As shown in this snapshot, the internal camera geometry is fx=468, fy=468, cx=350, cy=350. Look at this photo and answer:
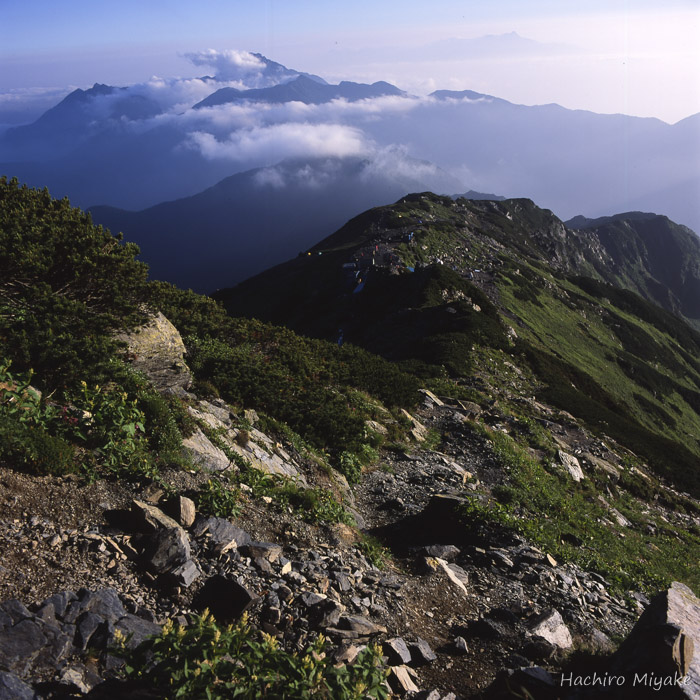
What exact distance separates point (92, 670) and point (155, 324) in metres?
11.4

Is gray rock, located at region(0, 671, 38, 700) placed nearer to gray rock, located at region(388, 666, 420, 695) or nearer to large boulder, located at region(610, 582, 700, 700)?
gray rock, located at region(388, 666, 420, 695)

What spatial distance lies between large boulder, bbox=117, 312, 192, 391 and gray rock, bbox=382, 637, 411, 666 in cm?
892

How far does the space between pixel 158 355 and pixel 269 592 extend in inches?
369

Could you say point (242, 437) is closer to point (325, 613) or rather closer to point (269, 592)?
point (269, 592)

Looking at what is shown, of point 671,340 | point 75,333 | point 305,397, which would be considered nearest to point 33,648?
point 75,333

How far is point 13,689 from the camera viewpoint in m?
4.44

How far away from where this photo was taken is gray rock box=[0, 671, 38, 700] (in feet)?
14.4

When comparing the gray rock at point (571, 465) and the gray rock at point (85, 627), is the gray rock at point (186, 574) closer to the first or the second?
the gray rock at point (85, 627)

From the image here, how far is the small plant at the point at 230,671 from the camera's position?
4.47 meters

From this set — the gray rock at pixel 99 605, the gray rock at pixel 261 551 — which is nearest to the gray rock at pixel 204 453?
the gray rock at pixel 261 551

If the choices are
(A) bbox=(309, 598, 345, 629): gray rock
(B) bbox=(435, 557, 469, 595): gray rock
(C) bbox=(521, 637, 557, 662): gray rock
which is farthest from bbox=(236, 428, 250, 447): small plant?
(C) bbox=(521, 637, 557, 662): gray rock

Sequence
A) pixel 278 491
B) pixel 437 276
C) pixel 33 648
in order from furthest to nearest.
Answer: pixel 437 276
pixel 278 491
pixel 33 648

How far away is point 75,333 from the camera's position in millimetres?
11273

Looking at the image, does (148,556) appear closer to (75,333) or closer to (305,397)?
(75,333)
